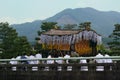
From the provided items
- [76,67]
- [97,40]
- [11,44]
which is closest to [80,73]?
[76,67]

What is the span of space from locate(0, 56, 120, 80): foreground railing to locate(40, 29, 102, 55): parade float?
1212 centimetres

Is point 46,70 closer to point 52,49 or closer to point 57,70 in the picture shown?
point 57,70

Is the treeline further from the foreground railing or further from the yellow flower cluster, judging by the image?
the foreground railing

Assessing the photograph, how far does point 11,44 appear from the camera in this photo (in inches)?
1938

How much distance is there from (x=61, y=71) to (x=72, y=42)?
14.4 m

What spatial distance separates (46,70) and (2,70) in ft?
9.21

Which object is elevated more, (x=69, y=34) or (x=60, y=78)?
(x=69, y=34)

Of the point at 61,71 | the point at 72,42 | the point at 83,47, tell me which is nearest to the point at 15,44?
the point at 72,42

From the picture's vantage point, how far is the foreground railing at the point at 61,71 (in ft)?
44.4

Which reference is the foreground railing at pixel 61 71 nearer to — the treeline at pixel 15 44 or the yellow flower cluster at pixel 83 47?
the yellow flower cluster at pixel 83 47

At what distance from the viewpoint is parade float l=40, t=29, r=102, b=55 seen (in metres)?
29.3

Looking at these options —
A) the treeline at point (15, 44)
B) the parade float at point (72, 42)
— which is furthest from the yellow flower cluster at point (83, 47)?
the treeline at point (15, 44)

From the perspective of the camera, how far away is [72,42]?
2955 centimetres

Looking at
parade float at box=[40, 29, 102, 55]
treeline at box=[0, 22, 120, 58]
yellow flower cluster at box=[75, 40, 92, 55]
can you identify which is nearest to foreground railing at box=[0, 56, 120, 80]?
parade float at box=[40, 29, 102, 55]
